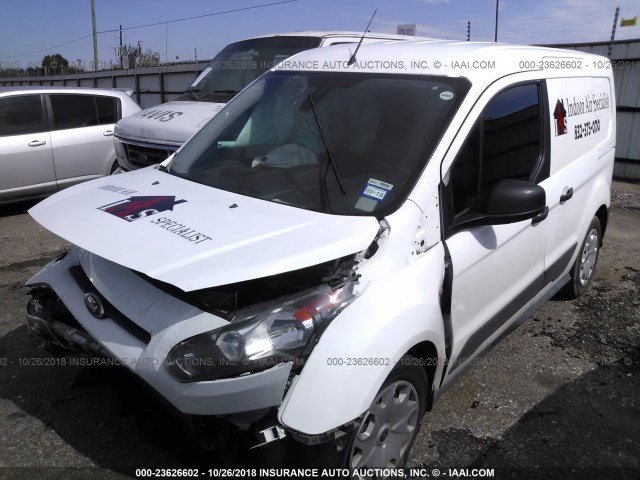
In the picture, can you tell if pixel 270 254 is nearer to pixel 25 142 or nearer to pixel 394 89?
pixel 394 89

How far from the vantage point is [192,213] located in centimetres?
252

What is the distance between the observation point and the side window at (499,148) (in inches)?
108

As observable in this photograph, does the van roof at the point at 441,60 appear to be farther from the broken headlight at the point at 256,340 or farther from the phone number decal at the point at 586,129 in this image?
the broken headlight at the point at 256,340

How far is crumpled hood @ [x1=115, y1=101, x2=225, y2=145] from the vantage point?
5.57m

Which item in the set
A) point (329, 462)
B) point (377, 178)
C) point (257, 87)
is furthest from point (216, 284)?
point (257, 87)

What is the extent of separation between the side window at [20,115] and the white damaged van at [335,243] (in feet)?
15.5

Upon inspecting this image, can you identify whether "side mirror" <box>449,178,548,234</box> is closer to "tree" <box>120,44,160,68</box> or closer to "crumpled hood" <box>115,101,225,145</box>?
"crumpled hood" <box>115,101,225,145</box>

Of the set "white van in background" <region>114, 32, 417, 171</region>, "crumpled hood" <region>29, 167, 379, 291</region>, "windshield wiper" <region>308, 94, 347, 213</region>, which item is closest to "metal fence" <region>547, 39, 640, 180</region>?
"white van in background" <region>114, 32, 417, 171</region>

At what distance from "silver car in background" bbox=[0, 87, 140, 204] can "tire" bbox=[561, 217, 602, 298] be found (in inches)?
244

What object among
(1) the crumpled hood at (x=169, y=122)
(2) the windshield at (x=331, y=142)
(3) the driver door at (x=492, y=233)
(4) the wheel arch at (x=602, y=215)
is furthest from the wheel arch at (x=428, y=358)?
(1) the crumpled hood at (x=169, y=122)

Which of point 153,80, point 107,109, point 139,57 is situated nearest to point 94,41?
point 139,57

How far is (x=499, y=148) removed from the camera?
9.91ft

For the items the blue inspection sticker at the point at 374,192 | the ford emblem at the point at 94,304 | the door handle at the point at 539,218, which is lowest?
the ford emblem at the point at 94,304

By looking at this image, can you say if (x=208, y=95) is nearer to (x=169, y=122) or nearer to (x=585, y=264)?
(x=169, y=122)
